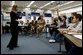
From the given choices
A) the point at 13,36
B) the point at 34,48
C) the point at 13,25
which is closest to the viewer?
the point at 13,25

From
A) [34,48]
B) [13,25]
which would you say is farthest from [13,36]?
[34,48]

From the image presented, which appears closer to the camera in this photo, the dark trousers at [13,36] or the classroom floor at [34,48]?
the classroom floor at [34,48]

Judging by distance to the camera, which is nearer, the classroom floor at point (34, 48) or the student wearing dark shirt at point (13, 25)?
the classroom floor at point (34, 48)

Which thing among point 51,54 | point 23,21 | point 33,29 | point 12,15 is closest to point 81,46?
point 51,54

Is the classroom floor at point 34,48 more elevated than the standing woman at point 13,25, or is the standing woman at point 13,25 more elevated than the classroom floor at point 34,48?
the standing woman at point 13,25

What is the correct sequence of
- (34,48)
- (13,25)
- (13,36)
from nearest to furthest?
(13,25), (13,36), (34,48)

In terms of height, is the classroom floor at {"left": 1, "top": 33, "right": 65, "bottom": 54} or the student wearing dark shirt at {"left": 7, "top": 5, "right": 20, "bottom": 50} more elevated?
the student wearing dark shirt at {"left": 7, "top": 5, "right": 20, "bottom": 50}

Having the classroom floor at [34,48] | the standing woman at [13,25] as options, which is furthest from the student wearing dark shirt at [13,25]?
the classroom floor at [34,48]

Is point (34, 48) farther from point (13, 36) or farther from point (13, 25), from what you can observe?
point (13, 25)

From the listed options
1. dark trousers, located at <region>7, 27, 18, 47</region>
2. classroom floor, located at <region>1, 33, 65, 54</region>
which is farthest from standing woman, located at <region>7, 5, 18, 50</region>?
classroom floor, located at <region>1, 33, 65, 54</region>

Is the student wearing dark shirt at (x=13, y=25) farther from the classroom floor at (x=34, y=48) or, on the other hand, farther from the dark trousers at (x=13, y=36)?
the classroom floor at (x=34, y=48)

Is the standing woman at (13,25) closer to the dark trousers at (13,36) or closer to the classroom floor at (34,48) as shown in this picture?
the dark trousers at (13,36)

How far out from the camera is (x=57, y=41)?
730 centimetres

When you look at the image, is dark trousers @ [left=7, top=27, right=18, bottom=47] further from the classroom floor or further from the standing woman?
the classroom floor
